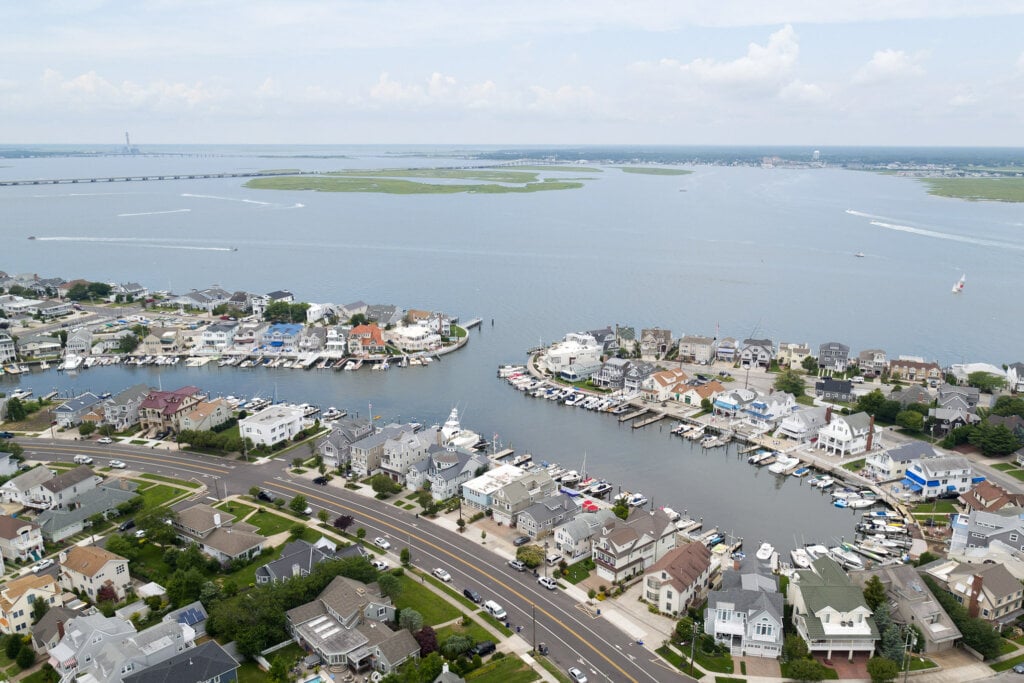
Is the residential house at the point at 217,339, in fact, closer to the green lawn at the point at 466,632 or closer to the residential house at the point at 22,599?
the residential house at the point at 22,599

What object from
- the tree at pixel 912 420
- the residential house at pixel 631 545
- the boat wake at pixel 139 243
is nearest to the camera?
the residential house at pixel 631 545

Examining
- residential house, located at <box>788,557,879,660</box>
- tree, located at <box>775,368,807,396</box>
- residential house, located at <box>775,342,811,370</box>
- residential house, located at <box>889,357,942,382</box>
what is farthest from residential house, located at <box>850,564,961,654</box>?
residential house, located at <box>775,342,811,370</box>

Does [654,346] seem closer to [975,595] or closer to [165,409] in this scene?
[975,595]

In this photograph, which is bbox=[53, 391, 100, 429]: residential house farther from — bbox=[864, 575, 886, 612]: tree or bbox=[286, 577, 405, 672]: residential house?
bbox=[864, 575, 886, 612]: tree

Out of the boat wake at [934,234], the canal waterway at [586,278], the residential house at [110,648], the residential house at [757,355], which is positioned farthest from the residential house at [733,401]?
the boat wake at [934,234]

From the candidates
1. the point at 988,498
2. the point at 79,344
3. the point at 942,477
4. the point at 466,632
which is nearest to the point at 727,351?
the point at 942,477
